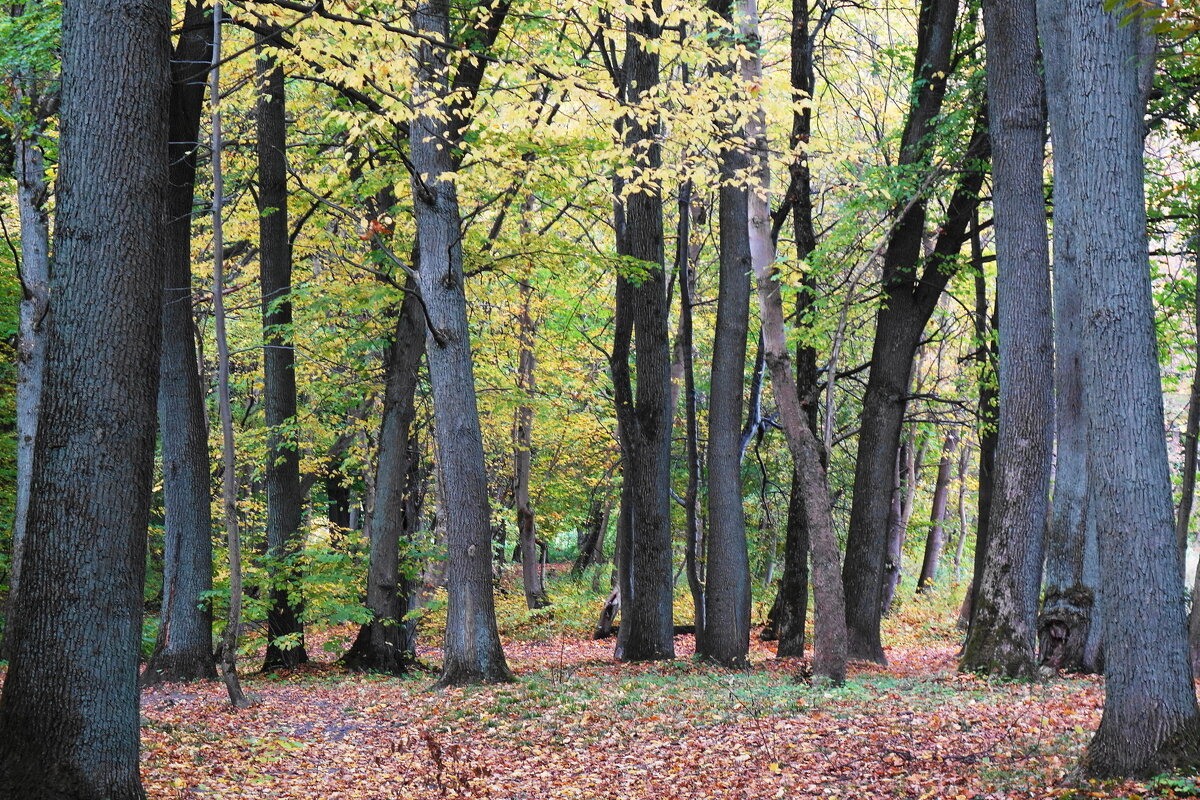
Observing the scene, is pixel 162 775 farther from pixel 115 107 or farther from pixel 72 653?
pixel 115 107

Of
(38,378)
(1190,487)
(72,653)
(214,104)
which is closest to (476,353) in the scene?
(38,378)

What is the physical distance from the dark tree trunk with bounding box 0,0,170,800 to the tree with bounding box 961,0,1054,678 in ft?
29.2

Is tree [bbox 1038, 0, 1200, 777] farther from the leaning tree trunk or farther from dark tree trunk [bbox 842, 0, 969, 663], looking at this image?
dark tree trunk [bbox 842, 0, 969, 663]

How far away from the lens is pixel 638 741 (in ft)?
24.8

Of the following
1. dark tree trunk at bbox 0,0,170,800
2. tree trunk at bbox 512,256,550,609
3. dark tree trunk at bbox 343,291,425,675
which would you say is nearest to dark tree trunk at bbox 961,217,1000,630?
dark tree trunk at bbox 343,291,425,675

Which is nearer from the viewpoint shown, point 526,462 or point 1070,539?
point 1070,539

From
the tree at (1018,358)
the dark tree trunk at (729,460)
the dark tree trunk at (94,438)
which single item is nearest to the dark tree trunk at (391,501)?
the dark tree trunk at (729,460)

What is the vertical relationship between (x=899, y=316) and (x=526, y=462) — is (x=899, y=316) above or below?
above

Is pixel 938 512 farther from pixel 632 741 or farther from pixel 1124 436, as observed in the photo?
pixel 1124 436

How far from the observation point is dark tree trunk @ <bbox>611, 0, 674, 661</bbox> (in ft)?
44.0

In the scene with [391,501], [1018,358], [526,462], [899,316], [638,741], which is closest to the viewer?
[638,741]

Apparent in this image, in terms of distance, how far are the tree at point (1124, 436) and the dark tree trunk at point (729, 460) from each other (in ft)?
26.0

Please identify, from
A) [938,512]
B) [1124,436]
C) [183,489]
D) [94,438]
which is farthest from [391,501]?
[938,512]

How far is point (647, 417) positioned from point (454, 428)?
3854 mm
